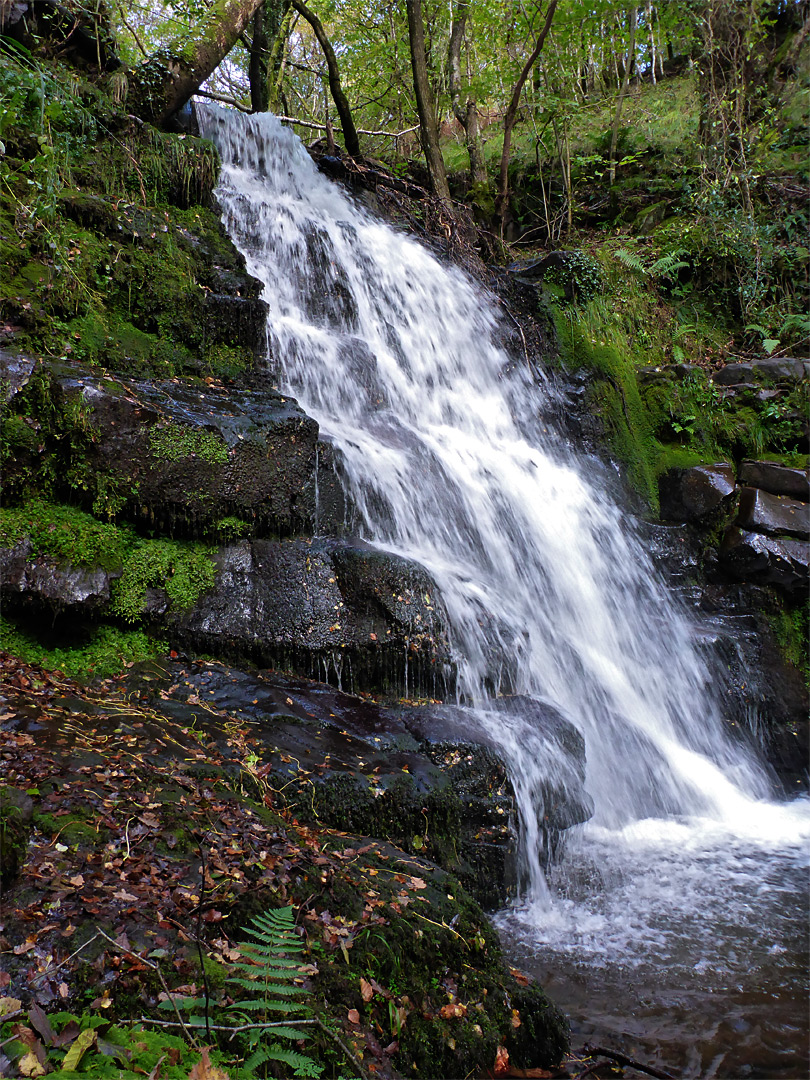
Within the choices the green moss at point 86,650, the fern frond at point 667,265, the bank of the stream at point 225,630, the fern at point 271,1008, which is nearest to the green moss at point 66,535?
the bank of the stream at point 225,630

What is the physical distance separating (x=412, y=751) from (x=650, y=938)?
1.74 meters

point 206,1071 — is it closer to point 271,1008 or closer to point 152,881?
point 271,1008

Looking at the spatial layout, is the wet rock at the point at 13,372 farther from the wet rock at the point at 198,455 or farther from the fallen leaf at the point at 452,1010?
the fallen leaf at the point at 452,1010

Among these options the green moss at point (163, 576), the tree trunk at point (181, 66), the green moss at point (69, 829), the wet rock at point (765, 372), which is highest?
the tree trunk at point (181, 66)

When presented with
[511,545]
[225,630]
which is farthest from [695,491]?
[225,630]

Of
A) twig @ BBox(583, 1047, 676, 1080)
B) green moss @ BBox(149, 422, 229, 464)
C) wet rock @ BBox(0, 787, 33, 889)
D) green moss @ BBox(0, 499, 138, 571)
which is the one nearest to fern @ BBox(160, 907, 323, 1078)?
wet rock @ BBox(0, 787, 33, 889)

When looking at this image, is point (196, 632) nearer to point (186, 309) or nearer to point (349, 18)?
point (186, 309)

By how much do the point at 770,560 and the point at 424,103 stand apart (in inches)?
392

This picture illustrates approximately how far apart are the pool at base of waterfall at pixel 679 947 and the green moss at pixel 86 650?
2944mm

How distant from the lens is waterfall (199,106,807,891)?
5871mm

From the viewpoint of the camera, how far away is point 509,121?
12539mm

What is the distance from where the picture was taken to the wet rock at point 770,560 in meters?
8.21

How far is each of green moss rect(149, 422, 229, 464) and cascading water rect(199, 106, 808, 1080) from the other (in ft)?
4.45

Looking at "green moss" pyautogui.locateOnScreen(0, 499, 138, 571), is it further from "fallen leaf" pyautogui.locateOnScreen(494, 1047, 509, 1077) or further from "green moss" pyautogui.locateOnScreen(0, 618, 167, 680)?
"fallen leaf" pyautogui.locateOnScreen(494, 1047, 509, 1077)
